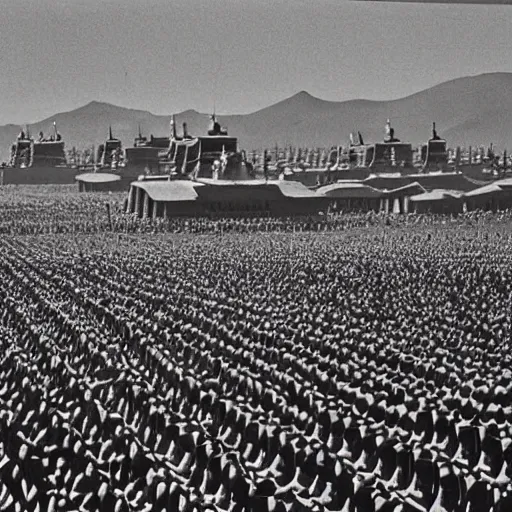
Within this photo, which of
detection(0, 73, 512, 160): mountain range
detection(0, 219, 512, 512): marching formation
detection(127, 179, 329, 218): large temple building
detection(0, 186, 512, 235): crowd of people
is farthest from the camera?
detection(127, 179, 329, 218): large temple building

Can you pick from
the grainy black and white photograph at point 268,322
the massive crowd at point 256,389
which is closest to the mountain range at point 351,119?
the grainy black and white photograph at point 268,322

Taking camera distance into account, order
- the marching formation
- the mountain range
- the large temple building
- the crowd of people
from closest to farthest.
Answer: the marching formation
the crowd of people
the mountain range
the large temple building

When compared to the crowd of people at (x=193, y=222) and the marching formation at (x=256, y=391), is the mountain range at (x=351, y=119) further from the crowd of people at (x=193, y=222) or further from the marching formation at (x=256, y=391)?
the marching formation at (x=256, y=391)

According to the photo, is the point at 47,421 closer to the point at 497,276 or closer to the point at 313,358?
the point at 313,358

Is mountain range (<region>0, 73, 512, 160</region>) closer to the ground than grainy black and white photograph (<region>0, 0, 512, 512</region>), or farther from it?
farther from it

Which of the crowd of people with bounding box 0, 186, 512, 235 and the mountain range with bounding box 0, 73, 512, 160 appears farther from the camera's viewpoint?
the mountain range with bounding box 0, 73, 512, 160

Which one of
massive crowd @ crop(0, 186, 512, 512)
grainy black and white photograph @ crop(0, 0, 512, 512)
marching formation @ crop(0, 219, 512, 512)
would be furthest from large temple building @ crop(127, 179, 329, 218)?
marching formation @ crop(0, 219, 512, 512)

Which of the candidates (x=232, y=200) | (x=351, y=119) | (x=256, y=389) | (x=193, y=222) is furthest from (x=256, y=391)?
(x=351, y=119)

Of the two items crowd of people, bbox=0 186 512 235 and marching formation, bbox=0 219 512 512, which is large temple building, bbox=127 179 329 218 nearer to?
crowd of people, bbox=0 186 512 235
